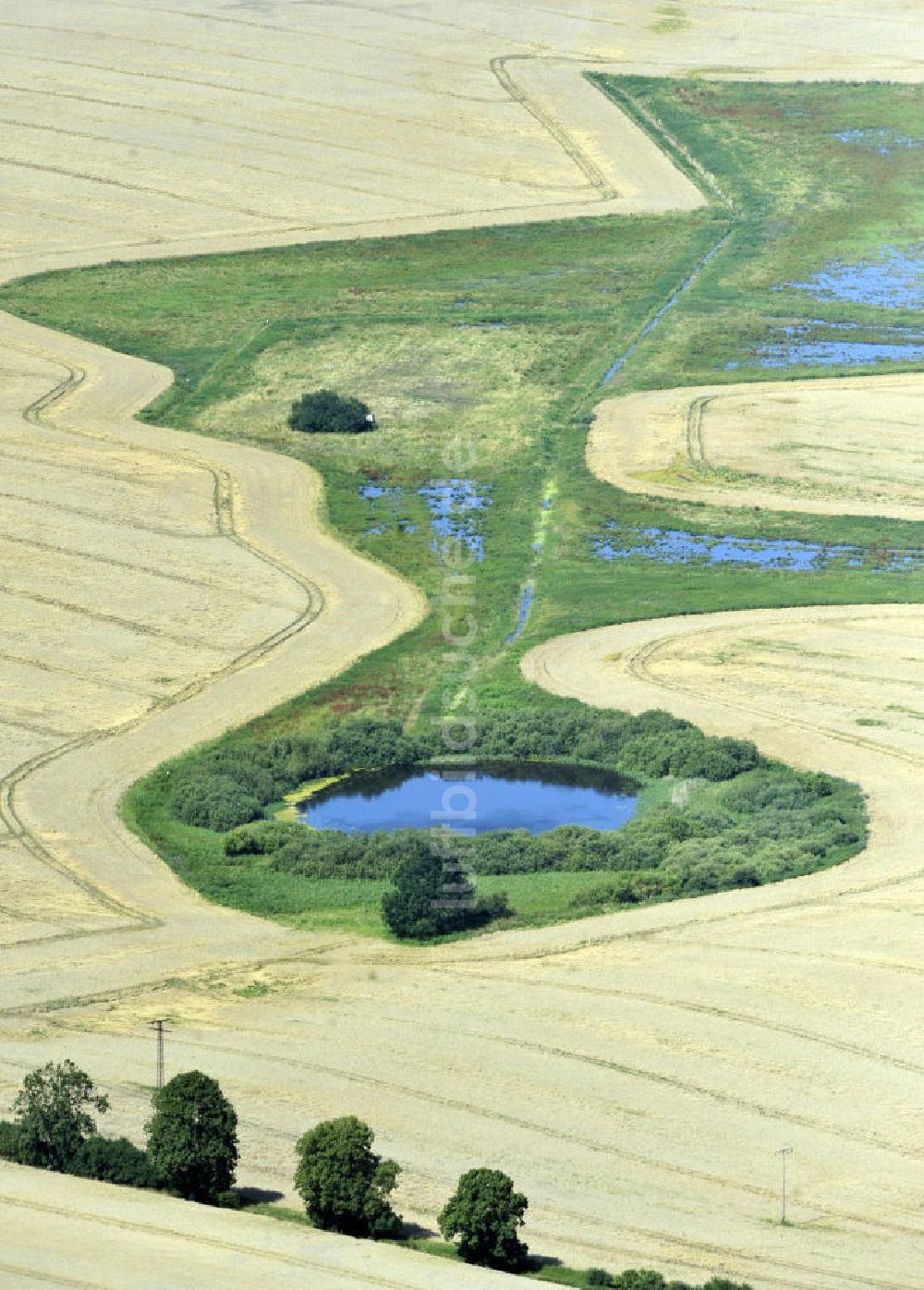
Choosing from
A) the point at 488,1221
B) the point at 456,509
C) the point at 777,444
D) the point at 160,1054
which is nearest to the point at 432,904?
the point at 160,1054

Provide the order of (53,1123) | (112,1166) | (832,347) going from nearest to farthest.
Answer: (112,1166)
(53,1123)
(832,347)

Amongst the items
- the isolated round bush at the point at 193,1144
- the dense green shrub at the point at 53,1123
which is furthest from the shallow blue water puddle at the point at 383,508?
the isolated round bush at the point at 193,1144

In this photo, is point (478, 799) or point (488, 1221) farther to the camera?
point (478, 799)

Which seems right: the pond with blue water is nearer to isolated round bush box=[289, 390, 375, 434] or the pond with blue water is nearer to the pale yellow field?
the pale yellow field

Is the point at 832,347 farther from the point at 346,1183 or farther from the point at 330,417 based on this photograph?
the point at 346,1183

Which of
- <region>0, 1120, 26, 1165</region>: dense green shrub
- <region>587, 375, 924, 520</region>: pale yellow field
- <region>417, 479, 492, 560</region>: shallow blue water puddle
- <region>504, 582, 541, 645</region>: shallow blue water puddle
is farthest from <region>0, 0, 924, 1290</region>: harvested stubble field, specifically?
<region>417, 479, 492, 560</region>: shallow blue water puddle

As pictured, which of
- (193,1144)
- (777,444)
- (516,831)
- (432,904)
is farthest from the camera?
(777,444)
